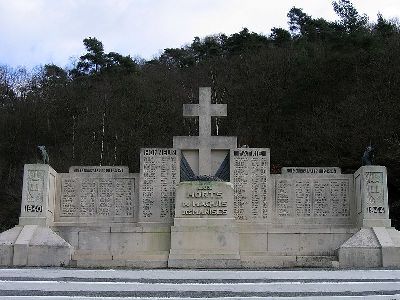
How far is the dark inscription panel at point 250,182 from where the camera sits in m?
18.2

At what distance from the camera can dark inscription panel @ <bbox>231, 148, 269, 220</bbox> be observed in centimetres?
1816

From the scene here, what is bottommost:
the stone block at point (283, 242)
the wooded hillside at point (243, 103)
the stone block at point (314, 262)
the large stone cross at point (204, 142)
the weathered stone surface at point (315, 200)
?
the stone block at point (314, 262)

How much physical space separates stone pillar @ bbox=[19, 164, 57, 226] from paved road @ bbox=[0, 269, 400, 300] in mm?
4715

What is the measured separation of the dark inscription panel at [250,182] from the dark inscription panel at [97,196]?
2.95m

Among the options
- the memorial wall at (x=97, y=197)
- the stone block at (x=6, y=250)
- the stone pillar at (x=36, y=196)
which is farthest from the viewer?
the memorial wall at (x=97, y=197)

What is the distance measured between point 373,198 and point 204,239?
183 inches

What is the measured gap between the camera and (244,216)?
18.1m

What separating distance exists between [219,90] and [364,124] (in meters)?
10.5

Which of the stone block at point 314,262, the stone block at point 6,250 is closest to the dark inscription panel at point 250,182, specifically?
the stone block at point 314,262

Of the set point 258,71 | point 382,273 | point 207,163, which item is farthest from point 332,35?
point 382,273

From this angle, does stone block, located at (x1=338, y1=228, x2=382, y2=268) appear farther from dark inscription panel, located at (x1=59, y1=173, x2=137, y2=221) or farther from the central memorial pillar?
dark inscription panel, located at (x1=59, y1=173, x2=137, y2=221)

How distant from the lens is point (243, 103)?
36.8 metres

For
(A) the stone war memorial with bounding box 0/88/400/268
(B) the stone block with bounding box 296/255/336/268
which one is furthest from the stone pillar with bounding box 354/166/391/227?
(B) the stone block with bounding box 296/255/336/268

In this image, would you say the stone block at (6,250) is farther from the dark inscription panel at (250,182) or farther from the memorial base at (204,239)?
the dark inscription panel at (250,182)
